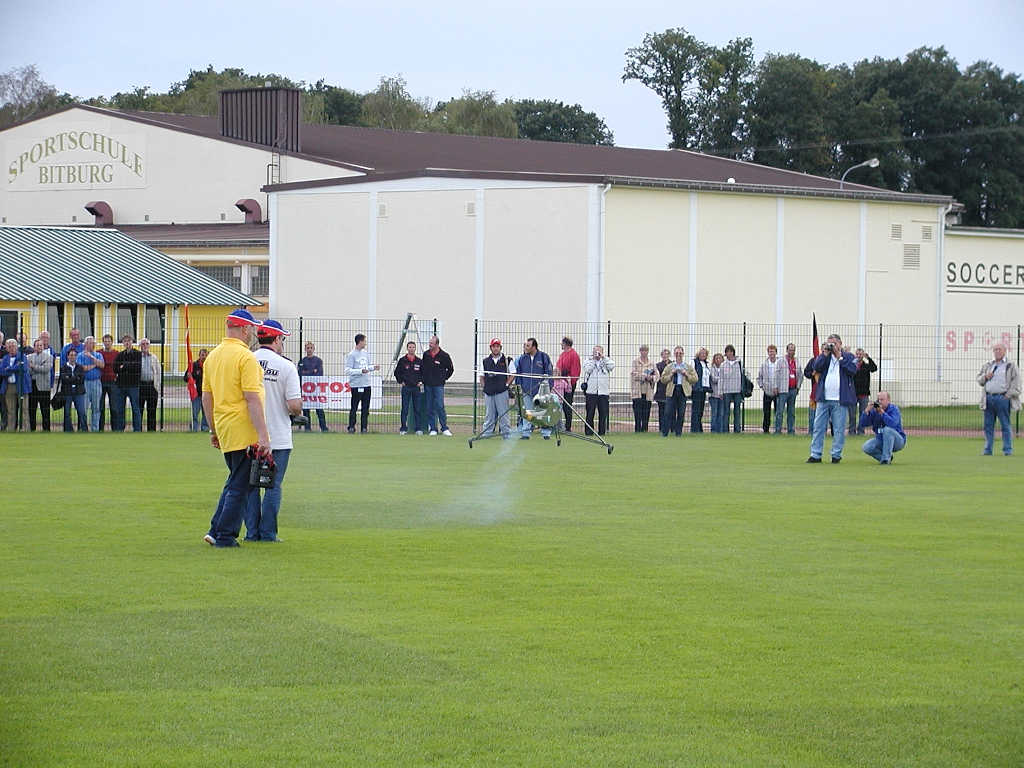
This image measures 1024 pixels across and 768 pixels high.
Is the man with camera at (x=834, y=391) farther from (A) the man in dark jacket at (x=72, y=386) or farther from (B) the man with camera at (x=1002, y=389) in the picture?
(A) the man in dark jacket at (x=72, y=386)

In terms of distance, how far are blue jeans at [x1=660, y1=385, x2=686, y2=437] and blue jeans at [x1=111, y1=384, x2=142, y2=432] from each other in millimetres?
10452

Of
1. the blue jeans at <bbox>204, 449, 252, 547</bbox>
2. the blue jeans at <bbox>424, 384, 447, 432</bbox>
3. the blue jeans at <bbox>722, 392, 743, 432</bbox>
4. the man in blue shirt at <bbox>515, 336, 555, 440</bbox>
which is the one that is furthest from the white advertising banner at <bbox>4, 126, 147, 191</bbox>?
the blue jeans at <bbox>204, 449, 252, 547</bbox>

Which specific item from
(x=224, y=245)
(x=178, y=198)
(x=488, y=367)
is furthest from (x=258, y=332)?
(x=178, y=198)

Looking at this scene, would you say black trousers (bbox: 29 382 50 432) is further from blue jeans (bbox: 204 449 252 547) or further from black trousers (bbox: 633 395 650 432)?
blue jeans (bbox: 204 449 252 547)

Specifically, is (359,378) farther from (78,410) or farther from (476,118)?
(476,118)

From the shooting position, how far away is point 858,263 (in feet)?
148

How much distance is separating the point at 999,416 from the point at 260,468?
16.1 meters

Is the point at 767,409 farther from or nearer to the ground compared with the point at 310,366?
nearer to the ground

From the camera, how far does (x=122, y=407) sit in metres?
28.4

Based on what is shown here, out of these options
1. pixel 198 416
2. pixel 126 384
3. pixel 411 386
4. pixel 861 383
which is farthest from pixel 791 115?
pixel 126 384

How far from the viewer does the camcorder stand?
1155 cm

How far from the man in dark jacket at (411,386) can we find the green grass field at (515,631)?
11925 millimetres

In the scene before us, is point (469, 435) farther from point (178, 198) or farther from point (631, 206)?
point (178, 198)

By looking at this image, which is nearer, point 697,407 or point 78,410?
point 78,410
